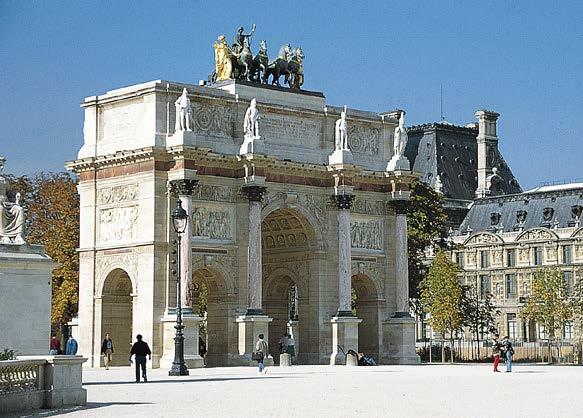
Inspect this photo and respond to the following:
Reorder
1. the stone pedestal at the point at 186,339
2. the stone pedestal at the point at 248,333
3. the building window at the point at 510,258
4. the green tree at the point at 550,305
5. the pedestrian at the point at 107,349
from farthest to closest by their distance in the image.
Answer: the building window at the point at 510,258, the green tree at the point at 550,305, the stone pedestal at the point at 248,333, the stone pedestal at the point at 186,339, the pedestrian at the point at 107,349

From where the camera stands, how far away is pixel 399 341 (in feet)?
211

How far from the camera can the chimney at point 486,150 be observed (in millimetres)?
129125

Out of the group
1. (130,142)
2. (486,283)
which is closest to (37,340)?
(130,142)

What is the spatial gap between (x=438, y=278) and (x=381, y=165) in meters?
13.7

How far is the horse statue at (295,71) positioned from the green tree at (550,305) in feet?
91.8

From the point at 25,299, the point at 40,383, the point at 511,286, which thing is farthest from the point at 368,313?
the point at 511,286

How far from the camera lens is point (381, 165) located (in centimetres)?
6531

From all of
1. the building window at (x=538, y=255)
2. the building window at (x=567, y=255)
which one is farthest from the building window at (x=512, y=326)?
the building window at (x=567, y=255)

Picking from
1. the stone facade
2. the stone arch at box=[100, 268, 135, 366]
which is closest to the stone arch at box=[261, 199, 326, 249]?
the stone facade

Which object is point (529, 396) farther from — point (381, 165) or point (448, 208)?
point (448, 208)

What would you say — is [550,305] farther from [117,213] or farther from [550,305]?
[117,213]

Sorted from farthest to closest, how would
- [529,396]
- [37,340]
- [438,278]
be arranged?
[438,278] → [37,340] → [529,396]

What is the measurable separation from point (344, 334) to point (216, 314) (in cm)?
604

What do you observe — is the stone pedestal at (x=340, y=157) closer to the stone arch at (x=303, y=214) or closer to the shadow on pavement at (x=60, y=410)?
the stone arch at (x=303, y=214)
